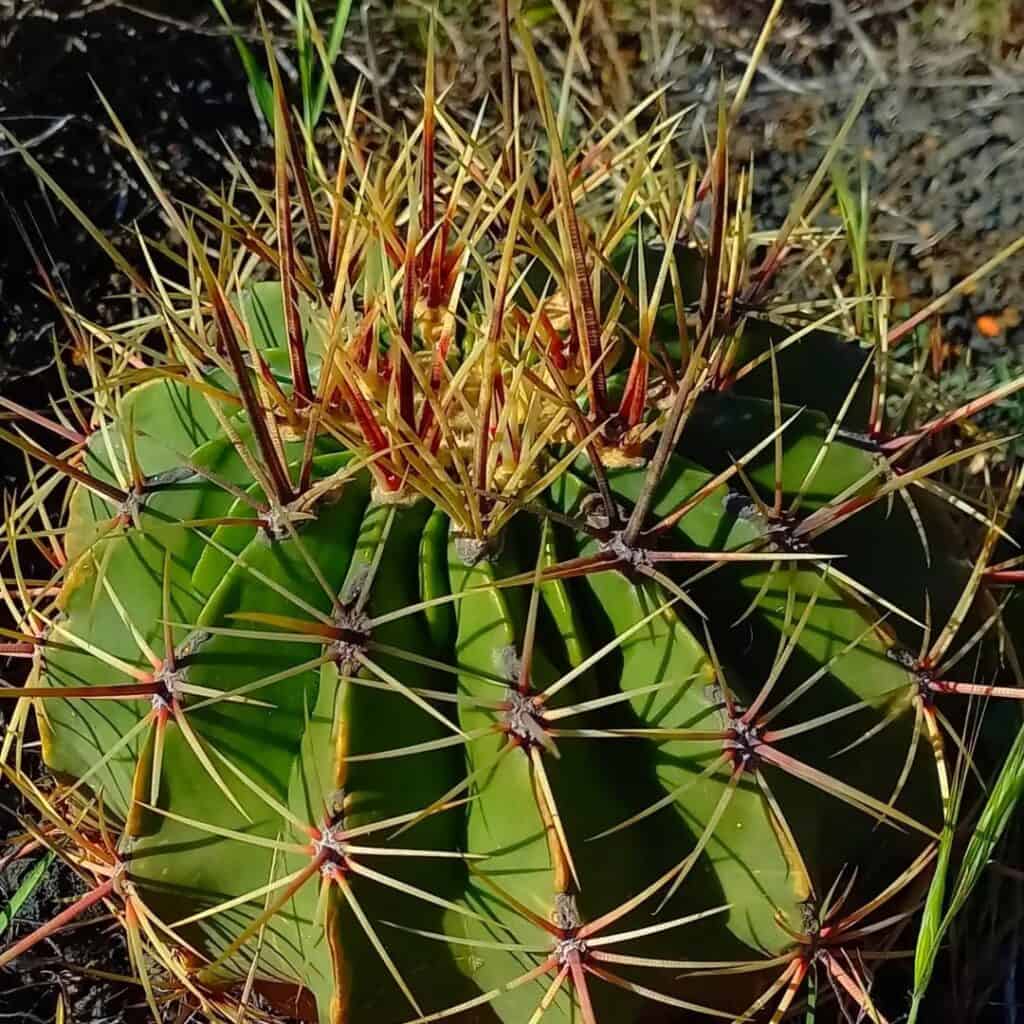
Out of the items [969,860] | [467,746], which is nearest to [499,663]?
[467,746]

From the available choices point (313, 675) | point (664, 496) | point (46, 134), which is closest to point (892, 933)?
point (664, 496)

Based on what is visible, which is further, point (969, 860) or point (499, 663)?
point (969, 860)

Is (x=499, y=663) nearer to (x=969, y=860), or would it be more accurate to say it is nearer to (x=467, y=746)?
(x=467, y=746)

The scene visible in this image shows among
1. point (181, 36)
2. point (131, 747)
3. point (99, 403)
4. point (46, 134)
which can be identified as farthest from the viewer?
point (181, 36)

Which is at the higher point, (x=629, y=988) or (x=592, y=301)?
(x=592, y=301)

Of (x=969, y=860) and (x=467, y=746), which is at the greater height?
(x=467, y=746)

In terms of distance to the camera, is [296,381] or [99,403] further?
[99,403]

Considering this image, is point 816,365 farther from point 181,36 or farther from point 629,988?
point 181,36

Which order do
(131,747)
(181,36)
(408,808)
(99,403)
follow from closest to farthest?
(408,808) → (131,747) → (99,403) → (181,36)
